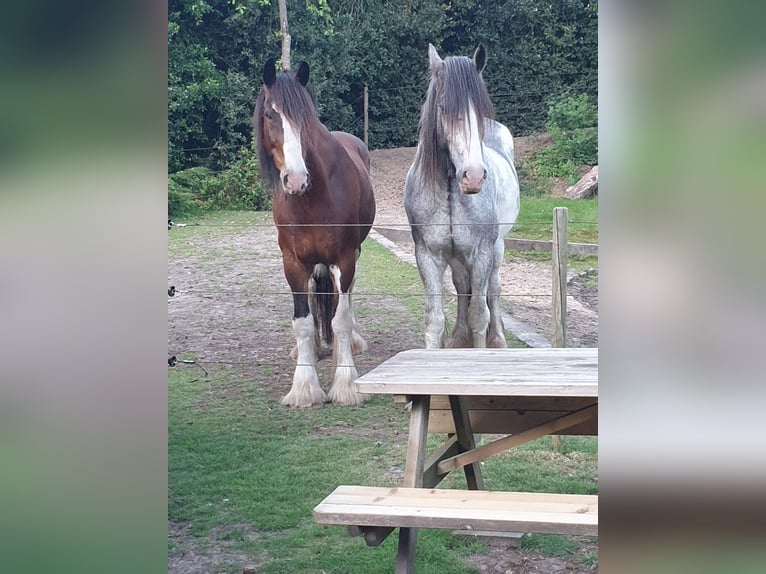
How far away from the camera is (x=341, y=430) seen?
368cm

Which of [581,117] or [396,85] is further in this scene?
[581,117]

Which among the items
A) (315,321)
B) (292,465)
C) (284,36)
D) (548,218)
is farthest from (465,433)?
(284,36)

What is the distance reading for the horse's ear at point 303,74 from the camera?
3.51 metres

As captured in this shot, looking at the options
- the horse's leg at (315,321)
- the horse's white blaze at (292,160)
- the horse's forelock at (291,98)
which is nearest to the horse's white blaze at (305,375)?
the horse's leg at (315,321)

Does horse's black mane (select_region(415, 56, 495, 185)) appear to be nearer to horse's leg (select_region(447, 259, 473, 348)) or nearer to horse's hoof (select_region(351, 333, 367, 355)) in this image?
horse's leg (select_region(447, 259, 473, 348))

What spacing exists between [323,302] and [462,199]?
1.07 m

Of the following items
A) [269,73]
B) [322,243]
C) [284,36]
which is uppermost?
[284,36]

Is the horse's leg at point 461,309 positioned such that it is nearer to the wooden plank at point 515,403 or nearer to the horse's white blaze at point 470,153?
the horse's white blaze at point 470,153

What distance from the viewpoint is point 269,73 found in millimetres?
3371

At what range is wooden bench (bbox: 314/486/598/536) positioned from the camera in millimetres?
1684

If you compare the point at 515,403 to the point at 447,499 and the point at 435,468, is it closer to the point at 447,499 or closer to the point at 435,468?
the point at 435,468
